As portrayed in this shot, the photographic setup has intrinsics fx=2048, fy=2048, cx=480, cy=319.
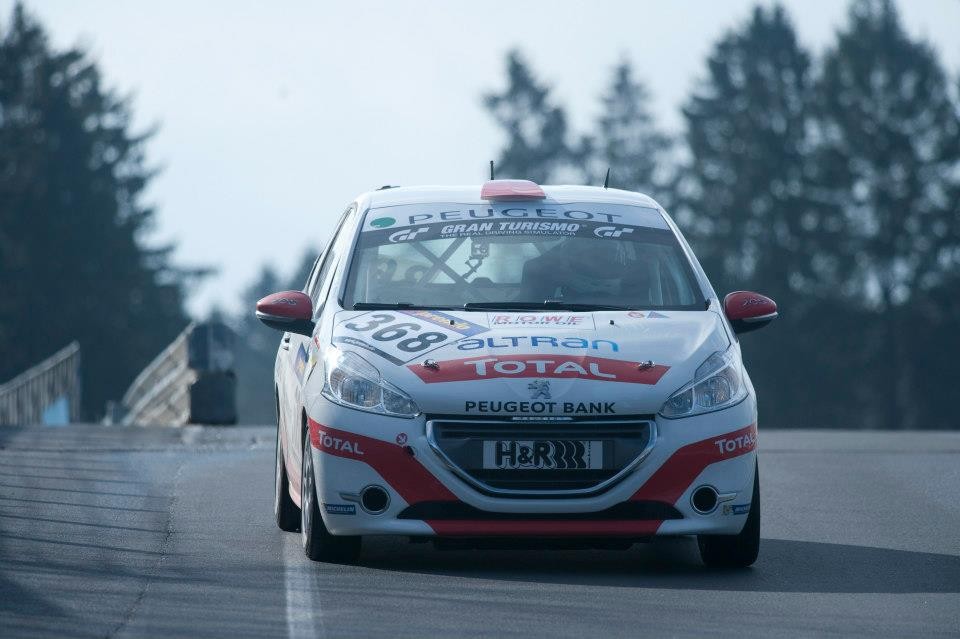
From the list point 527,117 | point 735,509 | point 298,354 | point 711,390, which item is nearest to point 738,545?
point 735,509

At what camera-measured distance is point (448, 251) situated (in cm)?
995

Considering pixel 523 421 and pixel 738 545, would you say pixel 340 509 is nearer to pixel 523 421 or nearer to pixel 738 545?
pixel 523 421

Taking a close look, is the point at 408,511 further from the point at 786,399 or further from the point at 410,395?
the point at 786,399

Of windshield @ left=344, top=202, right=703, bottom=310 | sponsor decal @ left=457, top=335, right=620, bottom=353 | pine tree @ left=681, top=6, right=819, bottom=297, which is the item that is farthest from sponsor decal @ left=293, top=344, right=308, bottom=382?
pine tree @ left=681, top=6, right=819, bottom=297

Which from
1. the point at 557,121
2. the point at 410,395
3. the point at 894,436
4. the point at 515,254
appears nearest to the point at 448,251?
the point at 515,254

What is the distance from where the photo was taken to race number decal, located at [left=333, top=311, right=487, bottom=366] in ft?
29.0

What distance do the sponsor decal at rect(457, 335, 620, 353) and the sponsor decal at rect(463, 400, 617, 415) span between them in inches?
14.5

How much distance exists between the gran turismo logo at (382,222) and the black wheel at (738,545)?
7.68ft

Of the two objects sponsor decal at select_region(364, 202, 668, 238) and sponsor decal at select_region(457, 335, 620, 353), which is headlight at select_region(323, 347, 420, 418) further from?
sponsor decal at select_region(364, 202, 668, 238)

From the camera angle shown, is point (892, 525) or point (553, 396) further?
point (892, 525)

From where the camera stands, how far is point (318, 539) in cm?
900

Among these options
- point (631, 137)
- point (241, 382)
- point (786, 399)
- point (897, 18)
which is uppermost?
point (897, 18)

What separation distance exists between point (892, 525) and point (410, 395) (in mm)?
3510

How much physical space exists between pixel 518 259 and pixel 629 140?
79.7 metres
